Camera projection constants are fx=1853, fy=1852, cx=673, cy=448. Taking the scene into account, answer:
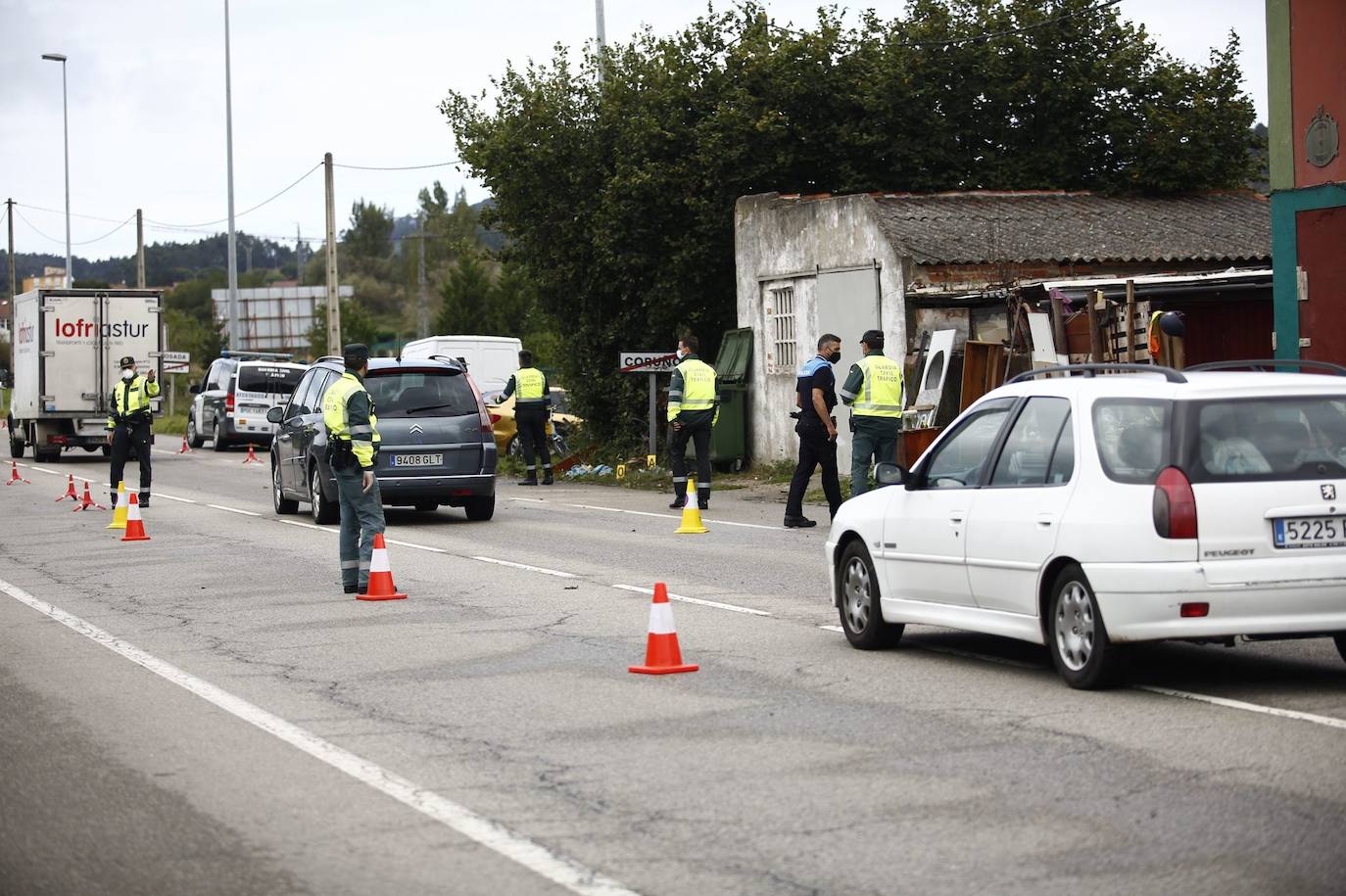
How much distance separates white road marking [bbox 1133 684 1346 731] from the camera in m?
7.73

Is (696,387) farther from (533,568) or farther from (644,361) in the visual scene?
(644,361)

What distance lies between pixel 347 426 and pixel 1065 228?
1473 centimetres

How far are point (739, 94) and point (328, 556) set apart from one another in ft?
49.5

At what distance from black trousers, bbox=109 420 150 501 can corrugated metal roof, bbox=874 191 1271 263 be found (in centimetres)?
1009

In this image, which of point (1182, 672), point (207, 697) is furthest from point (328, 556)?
point (1182, 672)

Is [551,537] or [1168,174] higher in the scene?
[1168,174]

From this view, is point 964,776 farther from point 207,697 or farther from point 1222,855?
point 207,697

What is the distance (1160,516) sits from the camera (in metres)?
8.19

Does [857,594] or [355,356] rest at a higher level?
[355,356]

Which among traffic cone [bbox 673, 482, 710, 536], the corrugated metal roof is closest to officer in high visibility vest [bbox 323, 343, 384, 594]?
traffic cone [bbox 673, 482, 710, 536]

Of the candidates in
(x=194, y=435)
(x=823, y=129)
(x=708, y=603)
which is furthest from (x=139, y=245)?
(x=708, y=603)

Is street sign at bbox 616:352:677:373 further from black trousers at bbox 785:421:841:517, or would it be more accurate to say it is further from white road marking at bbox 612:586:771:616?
white road marking at bbox 612:586:771:616

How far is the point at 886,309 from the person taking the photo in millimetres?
24984

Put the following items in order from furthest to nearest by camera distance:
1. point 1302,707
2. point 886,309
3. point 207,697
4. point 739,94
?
point 739,94 < point 886,309 < point 207,697 < point 1302,707
